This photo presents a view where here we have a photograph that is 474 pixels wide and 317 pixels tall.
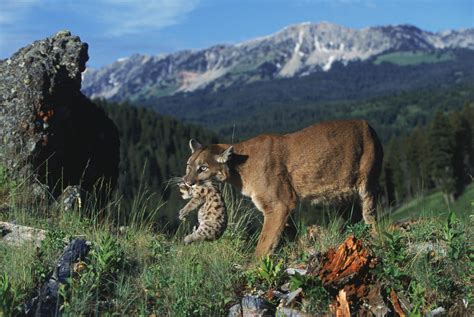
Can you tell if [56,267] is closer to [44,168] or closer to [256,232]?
[256,232]

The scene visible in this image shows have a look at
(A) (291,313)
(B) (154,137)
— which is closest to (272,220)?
(A) (291,313)

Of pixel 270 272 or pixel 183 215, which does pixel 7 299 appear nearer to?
pixel 270 272

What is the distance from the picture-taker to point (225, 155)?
1208cm

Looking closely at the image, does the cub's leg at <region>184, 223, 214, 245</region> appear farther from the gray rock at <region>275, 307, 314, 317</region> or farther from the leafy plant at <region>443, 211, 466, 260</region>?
the leafy plant at <region>443, 211, 466, 260</region>

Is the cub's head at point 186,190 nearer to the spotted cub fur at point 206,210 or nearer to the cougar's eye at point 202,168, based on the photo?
the spotted cub fur at point 206,210

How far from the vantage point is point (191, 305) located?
751 centimetres

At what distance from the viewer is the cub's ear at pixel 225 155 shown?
39.5ft

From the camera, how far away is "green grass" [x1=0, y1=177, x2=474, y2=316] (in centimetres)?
770

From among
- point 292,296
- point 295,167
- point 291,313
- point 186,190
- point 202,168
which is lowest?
point 291,313

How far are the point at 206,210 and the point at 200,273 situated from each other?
371cm

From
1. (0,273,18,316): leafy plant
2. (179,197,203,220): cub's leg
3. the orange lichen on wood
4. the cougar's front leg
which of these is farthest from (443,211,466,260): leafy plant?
(0,273,18,316): leafy plant

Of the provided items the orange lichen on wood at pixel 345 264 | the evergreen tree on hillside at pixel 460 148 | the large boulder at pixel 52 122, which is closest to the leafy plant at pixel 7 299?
the orange lichen on wood at pixel 345 264

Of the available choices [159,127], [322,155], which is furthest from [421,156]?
[322,155]

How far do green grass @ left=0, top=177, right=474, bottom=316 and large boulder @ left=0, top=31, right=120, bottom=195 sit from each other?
162 inches
